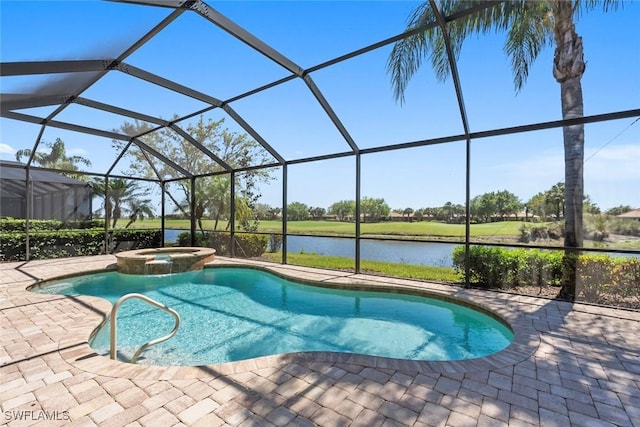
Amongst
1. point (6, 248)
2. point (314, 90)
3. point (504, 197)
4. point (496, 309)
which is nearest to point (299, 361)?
point (496, 309)

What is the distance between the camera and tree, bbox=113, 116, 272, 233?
11250 millimetres

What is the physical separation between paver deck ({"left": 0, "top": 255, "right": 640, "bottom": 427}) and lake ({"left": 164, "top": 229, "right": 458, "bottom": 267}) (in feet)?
12.8

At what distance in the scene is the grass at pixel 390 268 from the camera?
806cm

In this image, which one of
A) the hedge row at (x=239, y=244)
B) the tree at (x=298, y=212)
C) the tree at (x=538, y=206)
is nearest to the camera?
the tree at (x=538, y=206)

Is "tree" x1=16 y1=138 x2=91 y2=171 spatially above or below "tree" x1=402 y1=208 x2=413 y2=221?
above

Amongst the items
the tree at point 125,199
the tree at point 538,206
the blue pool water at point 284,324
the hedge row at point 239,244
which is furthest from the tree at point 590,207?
the tree at point 125,199

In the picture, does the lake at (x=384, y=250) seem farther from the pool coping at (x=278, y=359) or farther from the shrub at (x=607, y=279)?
the pool coping at (x=278, y=359)

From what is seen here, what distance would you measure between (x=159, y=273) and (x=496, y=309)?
313 inches

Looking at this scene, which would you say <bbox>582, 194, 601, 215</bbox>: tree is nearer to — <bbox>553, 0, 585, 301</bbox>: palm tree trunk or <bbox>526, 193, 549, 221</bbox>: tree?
<bbox>553, 0, 585, 301</bbox>: palm tree trunk

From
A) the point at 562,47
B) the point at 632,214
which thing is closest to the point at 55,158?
the point at 562,47

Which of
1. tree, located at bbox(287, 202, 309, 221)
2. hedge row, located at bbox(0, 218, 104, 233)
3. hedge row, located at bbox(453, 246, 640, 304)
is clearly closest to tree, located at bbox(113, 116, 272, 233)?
tree, located at bbox(287, 202, 309, 221)

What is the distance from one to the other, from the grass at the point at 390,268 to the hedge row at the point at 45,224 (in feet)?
22.4

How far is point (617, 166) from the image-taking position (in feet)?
18.1

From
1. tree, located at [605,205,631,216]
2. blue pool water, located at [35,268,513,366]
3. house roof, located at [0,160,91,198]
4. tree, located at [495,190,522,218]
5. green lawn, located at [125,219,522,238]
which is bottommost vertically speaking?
blue pool water, located at [35,268,513,366]
